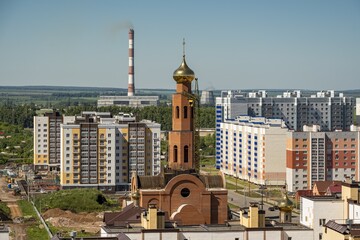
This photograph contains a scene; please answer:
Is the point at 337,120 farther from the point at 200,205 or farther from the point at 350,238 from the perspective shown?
the point at 350,238

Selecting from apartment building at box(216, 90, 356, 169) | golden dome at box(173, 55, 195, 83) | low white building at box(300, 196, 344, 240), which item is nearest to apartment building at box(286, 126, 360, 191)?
apartment building at box(216, 90, 356, 169)

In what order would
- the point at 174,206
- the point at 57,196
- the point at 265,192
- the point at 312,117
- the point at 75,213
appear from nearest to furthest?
1. the point at 174,206
2. the point at 75,213
3. the point at 57,196
4. the point at 265,192
5. the point at 312,117

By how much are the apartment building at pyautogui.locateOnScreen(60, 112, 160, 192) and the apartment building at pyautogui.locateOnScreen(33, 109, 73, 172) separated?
27.3 ft

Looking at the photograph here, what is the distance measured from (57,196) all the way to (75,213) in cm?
235

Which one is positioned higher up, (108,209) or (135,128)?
(135,128)

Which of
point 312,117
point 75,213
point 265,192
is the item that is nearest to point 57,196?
point 75,213

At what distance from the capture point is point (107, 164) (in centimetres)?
3734

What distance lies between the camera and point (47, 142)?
4584cm

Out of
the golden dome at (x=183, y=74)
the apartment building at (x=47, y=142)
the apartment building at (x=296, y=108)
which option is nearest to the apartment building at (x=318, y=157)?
the apartment building at (x=47, y=142)

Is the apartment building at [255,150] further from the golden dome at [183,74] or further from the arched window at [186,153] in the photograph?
the arched window at [186,153]

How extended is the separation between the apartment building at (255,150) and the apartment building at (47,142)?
8.12 metres

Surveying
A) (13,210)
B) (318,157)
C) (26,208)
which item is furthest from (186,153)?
(318,157)

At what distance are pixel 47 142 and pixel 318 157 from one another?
14.7 meters

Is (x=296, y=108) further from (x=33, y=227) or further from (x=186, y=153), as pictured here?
(x=186, y=153)
